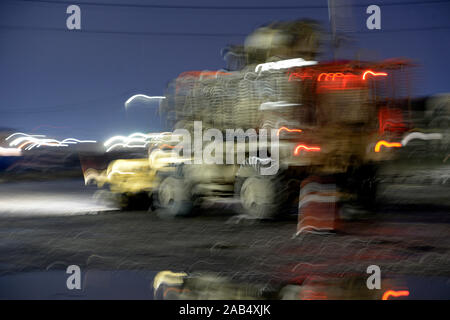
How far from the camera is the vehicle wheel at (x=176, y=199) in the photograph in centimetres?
1513

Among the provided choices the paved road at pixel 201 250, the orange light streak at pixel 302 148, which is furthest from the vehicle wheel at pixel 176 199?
the orange light streak at pixel 302 148

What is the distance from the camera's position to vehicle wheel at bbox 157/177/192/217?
1513cm

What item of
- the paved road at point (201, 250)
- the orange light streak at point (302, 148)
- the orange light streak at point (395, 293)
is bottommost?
the orange light streak at point (395, 293)

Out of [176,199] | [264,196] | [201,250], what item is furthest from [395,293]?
[176,199]

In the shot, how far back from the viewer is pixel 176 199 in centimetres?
1516

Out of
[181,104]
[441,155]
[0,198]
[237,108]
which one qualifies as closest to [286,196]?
[237,108]

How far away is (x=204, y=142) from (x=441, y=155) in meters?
20.4

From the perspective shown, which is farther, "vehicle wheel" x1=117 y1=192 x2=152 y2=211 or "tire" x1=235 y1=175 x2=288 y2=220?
"vehicle wheel" x1=117 y1=192 x2=152 y2=211

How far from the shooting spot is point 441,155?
1302 inches

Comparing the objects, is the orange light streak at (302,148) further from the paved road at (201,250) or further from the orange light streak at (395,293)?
the orange light streak at (395,293)

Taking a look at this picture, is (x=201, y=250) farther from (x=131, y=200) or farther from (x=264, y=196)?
(x=131, y=200)

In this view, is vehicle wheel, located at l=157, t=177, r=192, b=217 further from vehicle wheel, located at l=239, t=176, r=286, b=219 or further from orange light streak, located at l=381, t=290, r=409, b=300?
orange light streak, located at l=381, t=290, r=409, b=300

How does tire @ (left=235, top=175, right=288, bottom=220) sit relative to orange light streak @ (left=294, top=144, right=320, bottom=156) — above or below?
below

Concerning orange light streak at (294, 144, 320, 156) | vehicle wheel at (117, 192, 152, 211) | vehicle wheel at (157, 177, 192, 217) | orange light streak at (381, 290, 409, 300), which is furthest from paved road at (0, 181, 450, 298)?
orange light streak at (294, 144, 320, 156)
